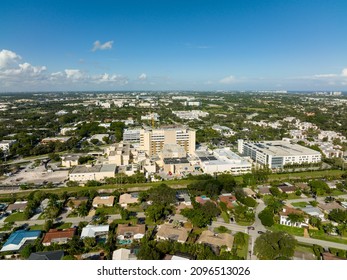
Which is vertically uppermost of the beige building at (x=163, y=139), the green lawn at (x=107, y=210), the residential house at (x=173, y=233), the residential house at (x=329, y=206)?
the beige building at (x=163, y=139)

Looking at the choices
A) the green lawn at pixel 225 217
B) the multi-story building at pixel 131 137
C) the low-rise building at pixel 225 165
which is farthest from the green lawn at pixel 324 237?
the multi-story building at pixel 131 137

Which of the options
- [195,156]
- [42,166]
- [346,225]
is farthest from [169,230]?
[42,166]

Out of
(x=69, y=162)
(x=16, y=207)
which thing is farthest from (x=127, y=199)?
(x=69, y=162)

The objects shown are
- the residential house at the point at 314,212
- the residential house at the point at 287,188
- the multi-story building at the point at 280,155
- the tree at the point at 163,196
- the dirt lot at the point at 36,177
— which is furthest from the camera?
the multi-story building at the point at 280,155

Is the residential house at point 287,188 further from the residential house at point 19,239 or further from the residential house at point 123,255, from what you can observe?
the residential house at point 19,239

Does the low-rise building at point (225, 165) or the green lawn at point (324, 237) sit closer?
the green lawn at point (324, 237)

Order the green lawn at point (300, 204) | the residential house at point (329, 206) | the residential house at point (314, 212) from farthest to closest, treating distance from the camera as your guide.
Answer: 1. the green lawn at point (300, 204)
2. the residential house at point (329, 206)
3. the residential house at point (314, 212)

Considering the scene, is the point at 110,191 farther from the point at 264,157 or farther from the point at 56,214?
the point at 264,157
